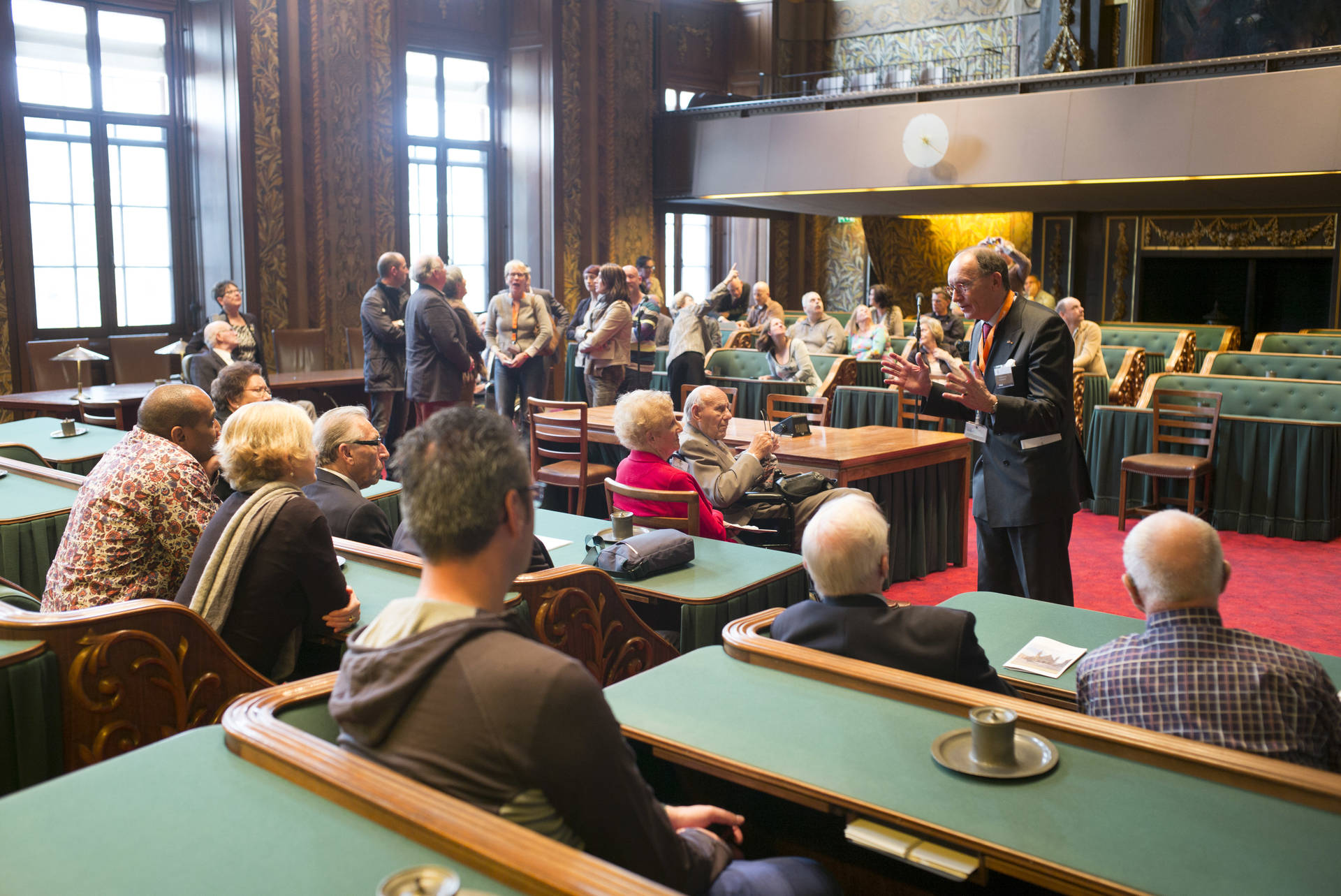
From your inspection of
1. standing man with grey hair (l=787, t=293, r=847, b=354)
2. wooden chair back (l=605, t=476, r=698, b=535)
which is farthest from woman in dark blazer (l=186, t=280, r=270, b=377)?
wooden chair back (l=605, t=476, r=698, b=535)

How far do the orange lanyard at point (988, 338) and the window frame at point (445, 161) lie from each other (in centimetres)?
794

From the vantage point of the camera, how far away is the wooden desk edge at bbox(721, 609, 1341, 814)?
158cm

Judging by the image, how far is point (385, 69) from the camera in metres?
10.9

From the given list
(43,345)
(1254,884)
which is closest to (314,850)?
(1254,884)

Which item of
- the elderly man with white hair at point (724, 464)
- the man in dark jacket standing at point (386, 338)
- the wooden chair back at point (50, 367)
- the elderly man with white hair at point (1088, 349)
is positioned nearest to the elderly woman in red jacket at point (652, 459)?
the elderly man with white hair at point (724, 464)

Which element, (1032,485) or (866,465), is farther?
(866,465)

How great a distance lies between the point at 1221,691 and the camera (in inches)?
69.9

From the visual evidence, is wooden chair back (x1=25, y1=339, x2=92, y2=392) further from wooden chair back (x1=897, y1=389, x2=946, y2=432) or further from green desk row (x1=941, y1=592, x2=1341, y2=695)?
green desk row (x1=941, y1=592, x2=1341, y2=695)

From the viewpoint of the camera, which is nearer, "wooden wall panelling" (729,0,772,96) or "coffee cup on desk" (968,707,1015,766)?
"coffee cup on desk" (968,707,1015,766)

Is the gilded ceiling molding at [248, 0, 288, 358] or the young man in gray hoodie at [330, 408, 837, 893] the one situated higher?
the gilded ceiling molding at [248, 0, 288, 358]

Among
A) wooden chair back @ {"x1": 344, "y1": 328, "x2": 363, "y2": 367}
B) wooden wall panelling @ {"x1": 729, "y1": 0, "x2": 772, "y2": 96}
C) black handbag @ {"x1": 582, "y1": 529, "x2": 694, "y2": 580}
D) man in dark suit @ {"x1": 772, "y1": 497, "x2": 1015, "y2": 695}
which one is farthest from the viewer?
wooden wall panelling @ {"x1": 729, "y1": 0, "x2": 772, "y2": 96}

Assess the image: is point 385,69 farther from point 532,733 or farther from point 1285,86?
point 532,733

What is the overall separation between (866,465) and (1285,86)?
6574mm

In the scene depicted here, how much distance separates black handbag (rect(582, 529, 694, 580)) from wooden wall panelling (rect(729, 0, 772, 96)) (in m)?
12.1
